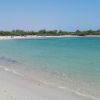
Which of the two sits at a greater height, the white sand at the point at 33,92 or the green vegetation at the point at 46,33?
the white sand at the point at 33,92

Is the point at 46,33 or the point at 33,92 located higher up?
the point at 33,92

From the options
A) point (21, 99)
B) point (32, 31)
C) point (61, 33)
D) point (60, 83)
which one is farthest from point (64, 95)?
point (61, 33)

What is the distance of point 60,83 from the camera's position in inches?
396

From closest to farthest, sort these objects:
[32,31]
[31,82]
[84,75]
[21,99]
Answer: [21,99] → [31,82] → [84,75] → [32,31]

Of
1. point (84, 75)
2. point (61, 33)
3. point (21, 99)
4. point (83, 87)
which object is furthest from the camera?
point (61, 33)

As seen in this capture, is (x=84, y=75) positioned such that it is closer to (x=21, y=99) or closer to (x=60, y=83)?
(x=60, y=83)

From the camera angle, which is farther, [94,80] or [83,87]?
[94,80]

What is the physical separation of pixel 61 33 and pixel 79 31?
14.4 metres

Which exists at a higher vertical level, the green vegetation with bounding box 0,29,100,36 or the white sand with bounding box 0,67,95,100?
the white sand with bounding box 0,67,95,100

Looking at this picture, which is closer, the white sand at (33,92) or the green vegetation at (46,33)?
the white sand at (33,92)

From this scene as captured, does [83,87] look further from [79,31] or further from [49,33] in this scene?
[79,31]

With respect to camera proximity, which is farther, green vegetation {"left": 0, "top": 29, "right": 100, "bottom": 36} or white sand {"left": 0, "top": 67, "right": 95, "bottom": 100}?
green vegetation {"left": 0, "top": 29, "right": 100, "bottom": 36}

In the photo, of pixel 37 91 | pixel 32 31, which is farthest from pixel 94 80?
pixel 32 31

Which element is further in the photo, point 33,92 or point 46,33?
point 46,33
